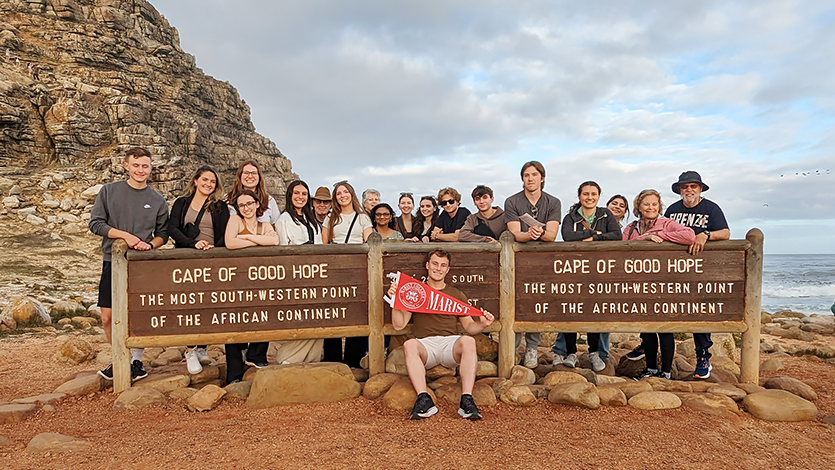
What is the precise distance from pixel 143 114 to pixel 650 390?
40705 millimetres

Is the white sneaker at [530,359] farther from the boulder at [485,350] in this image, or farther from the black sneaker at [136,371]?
the black sneaker at [136,371]

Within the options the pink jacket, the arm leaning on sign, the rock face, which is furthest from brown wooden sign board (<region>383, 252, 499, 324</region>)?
the rock face

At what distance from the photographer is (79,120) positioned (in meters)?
33.4

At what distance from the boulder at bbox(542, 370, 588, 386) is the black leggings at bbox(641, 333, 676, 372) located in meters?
1.45

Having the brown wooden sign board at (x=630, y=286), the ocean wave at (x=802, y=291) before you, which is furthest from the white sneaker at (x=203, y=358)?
the ocean wave at (x=802, y=291)

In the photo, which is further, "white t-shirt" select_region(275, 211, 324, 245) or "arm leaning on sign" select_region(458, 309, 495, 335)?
"white t-shirt" select_region(275, 211, 324, 245)

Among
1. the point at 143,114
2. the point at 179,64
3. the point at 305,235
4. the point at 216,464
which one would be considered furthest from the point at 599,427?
the point at 179,64

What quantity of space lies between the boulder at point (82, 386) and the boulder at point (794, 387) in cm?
867

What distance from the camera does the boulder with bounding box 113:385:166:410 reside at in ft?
18.5

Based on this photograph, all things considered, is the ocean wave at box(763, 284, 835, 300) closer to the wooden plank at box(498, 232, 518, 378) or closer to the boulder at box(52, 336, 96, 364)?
the wooden plank at box(498, 232, 518, 378)

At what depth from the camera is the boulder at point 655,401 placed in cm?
533

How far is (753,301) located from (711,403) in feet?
5.36

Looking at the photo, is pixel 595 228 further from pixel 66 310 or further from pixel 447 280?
pixel 66 310

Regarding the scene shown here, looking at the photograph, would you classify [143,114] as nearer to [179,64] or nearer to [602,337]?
[179,64]
